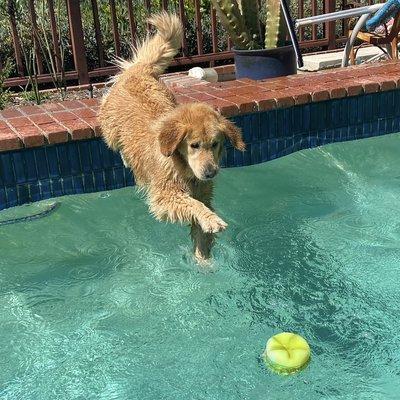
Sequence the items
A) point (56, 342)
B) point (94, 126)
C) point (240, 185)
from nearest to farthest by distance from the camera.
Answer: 1. point (56, 342)
2. point (94, 126)
3. point (240, 185)

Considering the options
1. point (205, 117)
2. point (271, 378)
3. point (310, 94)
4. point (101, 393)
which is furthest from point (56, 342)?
point (310, 94)

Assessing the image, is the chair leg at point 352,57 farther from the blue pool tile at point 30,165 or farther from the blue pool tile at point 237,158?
the blue pool tile at point 30,165

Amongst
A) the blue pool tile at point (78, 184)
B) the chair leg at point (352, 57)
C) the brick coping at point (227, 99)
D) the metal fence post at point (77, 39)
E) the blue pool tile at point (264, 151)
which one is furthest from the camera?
the chair leg at point (352, 57)

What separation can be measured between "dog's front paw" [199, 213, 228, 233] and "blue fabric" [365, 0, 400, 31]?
456 centimetres

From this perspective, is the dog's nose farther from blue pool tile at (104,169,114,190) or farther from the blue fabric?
the blue fabric

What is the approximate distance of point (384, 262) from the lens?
4223 mm

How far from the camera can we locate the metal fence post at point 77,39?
311 inches

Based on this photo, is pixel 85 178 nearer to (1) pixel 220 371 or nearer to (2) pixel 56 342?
(2) pixel 56 342

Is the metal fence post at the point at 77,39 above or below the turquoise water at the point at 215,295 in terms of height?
above

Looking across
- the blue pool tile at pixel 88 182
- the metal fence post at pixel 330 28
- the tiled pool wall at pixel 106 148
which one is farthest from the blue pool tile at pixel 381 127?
the metal fence post at pixel 330 28

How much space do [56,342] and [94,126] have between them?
2033 mm

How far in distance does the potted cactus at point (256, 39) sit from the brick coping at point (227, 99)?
0.39m

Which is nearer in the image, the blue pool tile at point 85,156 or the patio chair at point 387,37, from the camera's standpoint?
the blue pool tile at point 85,156

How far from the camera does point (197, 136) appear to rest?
3482 mm
